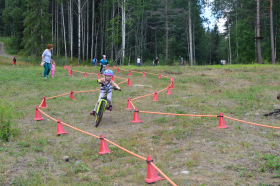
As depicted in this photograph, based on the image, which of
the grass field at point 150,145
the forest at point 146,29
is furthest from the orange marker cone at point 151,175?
the forest at point 146,29

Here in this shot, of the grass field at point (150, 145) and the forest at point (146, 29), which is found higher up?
the forest at point (146, 29)

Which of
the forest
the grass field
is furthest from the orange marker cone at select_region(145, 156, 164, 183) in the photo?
the forest

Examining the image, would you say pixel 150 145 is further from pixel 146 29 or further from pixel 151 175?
pixel 146 29

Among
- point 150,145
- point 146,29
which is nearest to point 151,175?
point 150,145

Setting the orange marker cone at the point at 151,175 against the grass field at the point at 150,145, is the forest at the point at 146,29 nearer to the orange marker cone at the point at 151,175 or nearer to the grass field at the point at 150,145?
the grass field at the point at 150,145

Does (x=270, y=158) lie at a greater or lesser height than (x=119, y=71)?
lesser

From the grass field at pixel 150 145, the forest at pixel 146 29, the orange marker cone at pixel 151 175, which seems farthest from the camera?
the forest at pixel 146 29

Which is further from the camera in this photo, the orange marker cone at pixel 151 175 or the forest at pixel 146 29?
the forest at pixel 146 29

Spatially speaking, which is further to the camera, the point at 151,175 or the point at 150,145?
the point at 150,145

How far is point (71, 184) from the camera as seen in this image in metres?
4.68

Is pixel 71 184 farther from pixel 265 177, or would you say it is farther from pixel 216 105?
pixel 216 105

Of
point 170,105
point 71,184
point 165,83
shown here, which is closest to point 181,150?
point 71,184

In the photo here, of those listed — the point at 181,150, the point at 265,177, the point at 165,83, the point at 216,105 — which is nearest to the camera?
the point at 265,177

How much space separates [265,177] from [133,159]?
2.59 metres
